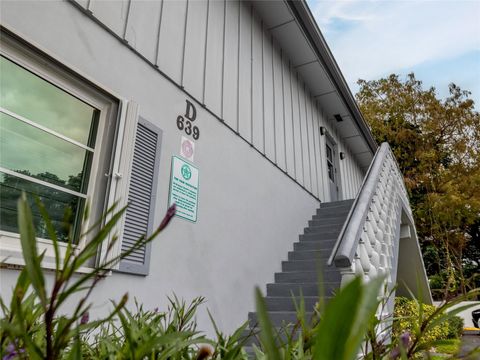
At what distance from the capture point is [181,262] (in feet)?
9.33

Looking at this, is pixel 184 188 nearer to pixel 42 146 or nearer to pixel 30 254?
pixel 42 146

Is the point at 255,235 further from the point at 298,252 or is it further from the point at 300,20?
the point at 300,20

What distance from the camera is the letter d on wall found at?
10.8 feet

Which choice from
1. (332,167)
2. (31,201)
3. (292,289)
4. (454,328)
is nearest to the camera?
(31,201)

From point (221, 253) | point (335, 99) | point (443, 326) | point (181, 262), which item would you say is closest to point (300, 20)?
point (335, 99)

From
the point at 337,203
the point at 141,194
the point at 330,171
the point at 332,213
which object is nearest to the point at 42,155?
the point at 141,194

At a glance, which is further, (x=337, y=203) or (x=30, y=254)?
(x=337, y=203)

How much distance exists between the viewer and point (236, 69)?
4.36 metres

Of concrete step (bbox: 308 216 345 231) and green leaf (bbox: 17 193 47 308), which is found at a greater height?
concrete step (bbox: 308 216 345 231)

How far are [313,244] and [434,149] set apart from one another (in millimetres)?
10906

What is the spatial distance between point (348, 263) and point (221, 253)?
1.43 m

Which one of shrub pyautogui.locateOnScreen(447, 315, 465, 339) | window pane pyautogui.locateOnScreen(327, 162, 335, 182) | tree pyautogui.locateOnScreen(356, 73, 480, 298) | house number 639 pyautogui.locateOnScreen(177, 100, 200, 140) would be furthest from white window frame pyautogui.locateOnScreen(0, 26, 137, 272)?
tree pyautogui.locateOnScreen(356, 73, 480, 298)

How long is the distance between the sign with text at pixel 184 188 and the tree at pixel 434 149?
11.5 meters

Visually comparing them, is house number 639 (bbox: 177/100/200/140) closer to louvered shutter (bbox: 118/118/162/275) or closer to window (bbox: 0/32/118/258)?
louvered shutter (bbox: 118/118/162/275)
